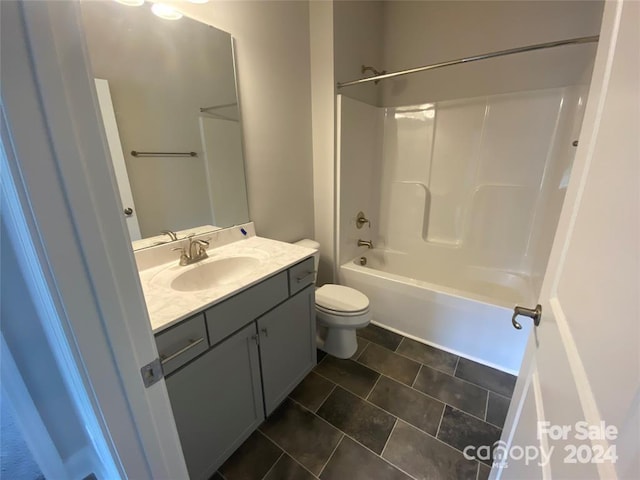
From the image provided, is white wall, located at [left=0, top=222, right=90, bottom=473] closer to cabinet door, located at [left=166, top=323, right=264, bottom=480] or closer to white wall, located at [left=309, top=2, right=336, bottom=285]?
cabinet door, located at [left=166, top=323, right=264, bottom=480]

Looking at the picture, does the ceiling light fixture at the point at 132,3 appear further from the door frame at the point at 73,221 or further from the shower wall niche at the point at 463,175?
the shower wall niche at the point at 463,175

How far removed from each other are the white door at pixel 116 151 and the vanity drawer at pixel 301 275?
72 cm

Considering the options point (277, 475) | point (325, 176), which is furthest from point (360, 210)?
point (277, 475)

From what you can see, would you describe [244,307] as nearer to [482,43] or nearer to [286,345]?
[286,345]

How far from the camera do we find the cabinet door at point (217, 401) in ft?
3.23

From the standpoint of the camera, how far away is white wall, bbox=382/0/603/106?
1808 mm

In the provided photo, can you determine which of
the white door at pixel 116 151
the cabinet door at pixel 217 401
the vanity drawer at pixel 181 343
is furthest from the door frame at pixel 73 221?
the white door at pixel 116 151

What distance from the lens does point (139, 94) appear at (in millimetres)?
1196

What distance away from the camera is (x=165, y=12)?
1229 millimetres

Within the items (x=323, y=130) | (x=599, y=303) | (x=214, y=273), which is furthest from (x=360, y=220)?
(x=599, y=303)

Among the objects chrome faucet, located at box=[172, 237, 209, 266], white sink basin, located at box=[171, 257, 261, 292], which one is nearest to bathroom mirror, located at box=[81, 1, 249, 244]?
chrome faucet, located at box=[172, 237, 209, 266]

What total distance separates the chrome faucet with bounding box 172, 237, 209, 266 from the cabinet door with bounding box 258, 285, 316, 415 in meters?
0.48

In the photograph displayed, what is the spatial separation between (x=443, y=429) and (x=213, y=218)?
1.69 meters

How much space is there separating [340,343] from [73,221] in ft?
5.65
